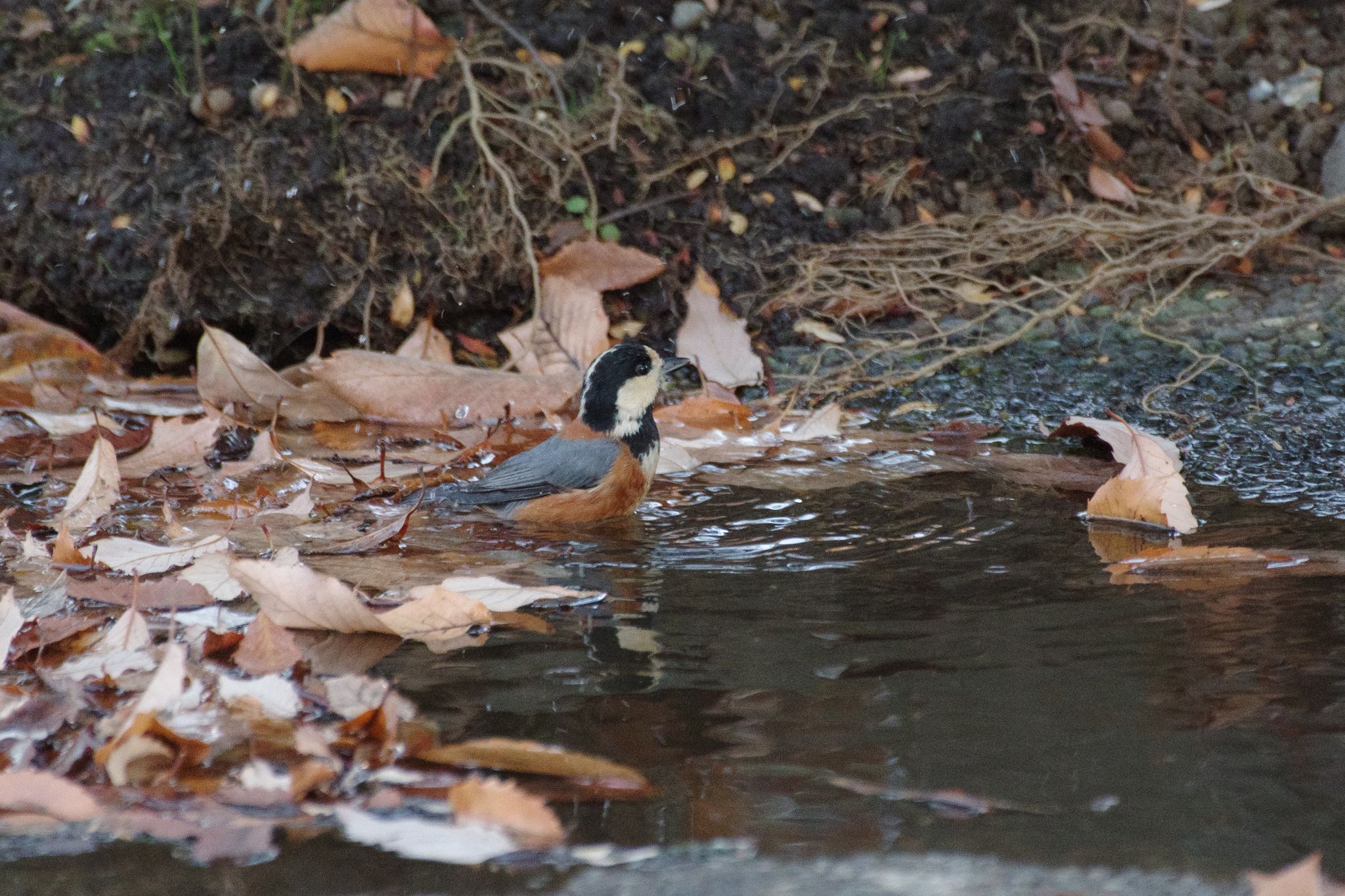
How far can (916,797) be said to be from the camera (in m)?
2.15

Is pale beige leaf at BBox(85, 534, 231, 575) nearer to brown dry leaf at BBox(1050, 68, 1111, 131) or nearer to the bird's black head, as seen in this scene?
the bird's black head

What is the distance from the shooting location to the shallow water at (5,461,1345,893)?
6.66 ft

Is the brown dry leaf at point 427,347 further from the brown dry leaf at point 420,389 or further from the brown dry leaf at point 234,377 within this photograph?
the brown dry leaf at point 234,377

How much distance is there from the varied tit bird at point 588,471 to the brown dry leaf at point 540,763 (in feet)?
7.20

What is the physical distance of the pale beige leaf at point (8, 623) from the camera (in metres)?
2.80

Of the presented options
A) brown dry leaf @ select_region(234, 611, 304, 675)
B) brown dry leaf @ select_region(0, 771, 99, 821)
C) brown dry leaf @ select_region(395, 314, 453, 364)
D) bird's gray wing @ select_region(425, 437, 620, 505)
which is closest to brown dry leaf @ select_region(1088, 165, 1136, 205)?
bird's gray wing @ select_region(425, 437, 620, 505)

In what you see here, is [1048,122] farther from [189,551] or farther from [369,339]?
[189,551]

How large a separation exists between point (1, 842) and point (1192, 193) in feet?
20.1

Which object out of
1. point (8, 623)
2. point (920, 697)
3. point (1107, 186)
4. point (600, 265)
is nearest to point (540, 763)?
point (920, 697)

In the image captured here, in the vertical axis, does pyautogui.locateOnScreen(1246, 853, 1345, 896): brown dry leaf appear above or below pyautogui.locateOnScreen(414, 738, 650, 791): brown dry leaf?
above

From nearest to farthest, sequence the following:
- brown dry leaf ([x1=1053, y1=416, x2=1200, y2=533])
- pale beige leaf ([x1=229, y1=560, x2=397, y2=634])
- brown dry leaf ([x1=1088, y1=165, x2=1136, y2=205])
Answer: pale beige leaf ([x1=229, y1=560, x2=397, y2=634]), brown dry leaf ([x1=1053, y1=416, x2=1200, y2=533]), brown dry leaf ([x1=1088, y1=165, x2=1136, y2=205])

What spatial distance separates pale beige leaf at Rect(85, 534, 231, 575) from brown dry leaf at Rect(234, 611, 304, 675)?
0.80 meters

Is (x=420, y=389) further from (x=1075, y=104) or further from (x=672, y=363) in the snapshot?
(x=1075, y=104)

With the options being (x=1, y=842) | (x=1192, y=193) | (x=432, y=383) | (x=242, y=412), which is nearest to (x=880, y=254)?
(x=1192, y=193)
